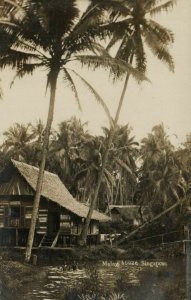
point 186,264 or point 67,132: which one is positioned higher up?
point 67,132

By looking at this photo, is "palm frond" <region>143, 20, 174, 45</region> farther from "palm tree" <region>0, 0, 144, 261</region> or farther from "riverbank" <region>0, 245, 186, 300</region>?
"riverbank" <region>0, 245, 186, 300</region>

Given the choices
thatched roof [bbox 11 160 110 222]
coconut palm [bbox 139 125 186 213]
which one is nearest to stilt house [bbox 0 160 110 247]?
thatched roof [bbox 11 160 110 222]

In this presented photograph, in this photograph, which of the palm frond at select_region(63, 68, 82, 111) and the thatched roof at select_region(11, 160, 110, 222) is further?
the thatched roof at select_region(11, 160, 110, 222)

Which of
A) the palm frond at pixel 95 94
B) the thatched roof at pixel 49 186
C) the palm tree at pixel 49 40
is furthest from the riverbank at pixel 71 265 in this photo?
the palm frond at pixel 95 94

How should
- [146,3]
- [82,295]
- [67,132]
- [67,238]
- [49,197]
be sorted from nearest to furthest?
[82,295] → [146,3] → [49,197] → [67,238] → [67,132]

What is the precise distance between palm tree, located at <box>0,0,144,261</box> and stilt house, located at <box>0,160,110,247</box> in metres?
3.49

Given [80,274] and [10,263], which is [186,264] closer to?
[80,274]

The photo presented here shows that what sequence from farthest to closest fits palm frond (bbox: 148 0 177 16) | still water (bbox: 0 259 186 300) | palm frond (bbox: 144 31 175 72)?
1. palm frond (bbox: 144 31 175 72)
2. palm frond (bbox: 148 0 177 16)
3. still water (bbox: 0 259 186 300)

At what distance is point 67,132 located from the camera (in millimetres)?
20109

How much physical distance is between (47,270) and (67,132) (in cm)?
986

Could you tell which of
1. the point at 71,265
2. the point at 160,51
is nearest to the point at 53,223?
the point at 71,265

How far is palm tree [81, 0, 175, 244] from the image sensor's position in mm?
9761

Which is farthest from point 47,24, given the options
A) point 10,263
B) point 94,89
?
point 10,263

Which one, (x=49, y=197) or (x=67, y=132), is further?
(x=67, y=132)
